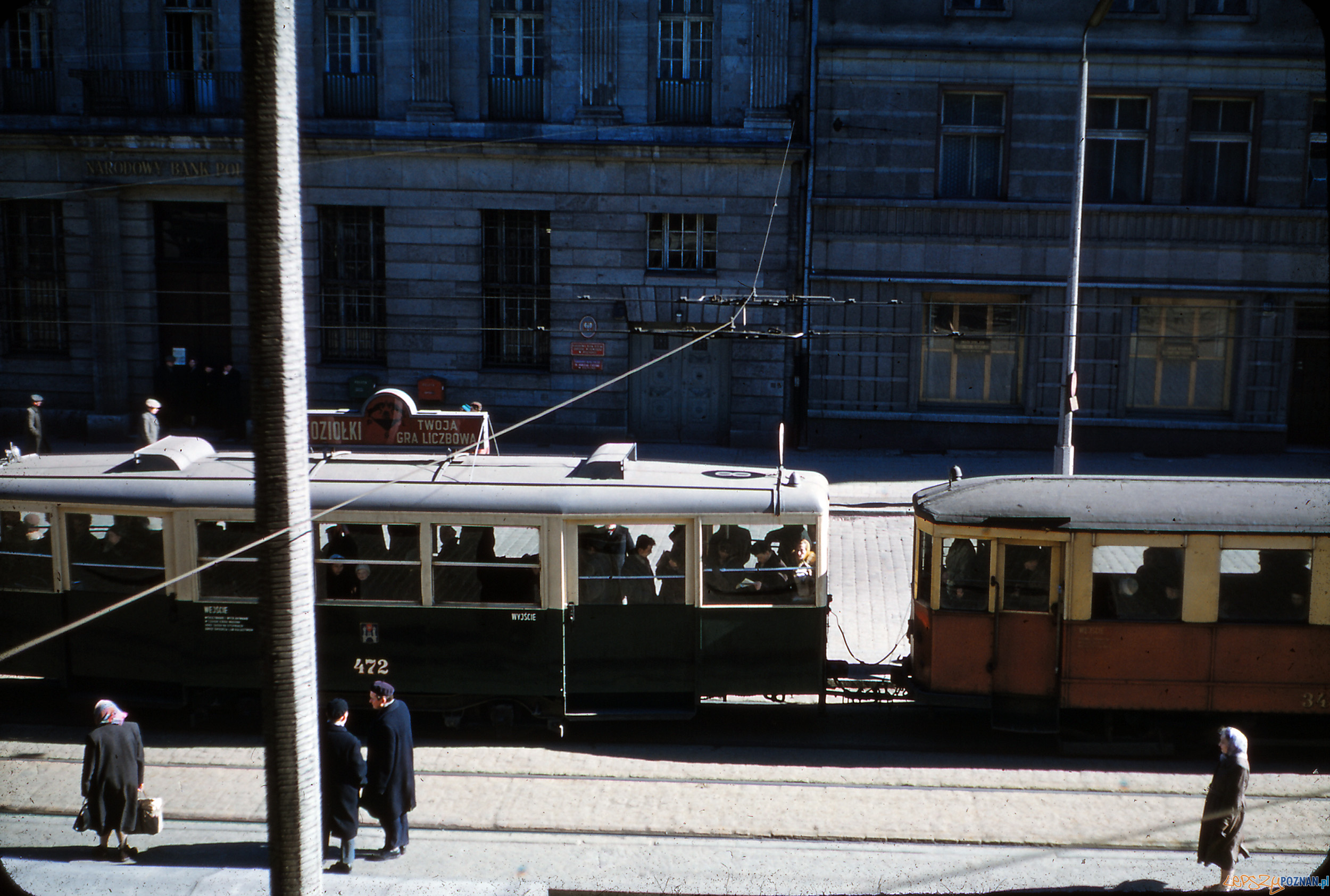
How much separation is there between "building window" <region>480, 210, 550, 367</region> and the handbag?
17310 millimetres

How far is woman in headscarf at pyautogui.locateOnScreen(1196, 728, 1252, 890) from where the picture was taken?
306 inches

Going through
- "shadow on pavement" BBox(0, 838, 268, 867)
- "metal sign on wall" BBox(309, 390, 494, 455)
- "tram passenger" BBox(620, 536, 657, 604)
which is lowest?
"shadow on pavement" BBox(0, 838, 268, 867)

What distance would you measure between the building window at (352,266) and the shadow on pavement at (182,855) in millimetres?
17400

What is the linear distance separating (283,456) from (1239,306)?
23.7 metres

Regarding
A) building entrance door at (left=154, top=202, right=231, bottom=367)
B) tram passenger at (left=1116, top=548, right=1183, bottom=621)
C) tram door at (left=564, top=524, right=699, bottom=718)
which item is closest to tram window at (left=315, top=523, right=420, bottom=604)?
tram door at (left=564, top=524, right=699, bottom=718)

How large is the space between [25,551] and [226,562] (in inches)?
85.1

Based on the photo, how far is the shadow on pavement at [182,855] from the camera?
826 cm

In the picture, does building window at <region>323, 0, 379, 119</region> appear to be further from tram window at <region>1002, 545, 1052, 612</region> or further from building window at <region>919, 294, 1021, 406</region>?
tram window at <region>1002, 545, 1052, 612</region>

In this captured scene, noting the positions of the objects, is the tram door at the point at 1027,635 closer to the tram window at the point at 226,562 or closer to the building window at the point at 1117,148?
the tram window at the point at 226,562

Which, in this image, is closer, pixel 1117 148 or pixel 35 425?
pixel 35 425

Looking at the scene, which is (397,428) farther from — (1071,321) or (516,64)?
(516,64)

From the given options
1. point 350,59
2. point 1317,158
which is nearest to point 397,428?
point 350,59

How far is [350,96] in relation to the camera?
24781 millimetres

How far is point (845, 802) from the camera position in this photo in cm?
946
